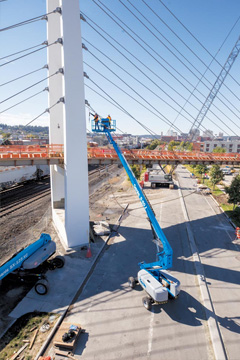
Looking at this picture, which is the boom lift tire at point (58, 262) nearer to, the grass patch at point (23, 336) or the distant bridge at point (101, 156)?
the grass patch at point (23, 336)

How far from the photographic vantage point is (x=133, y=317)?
11.5 m

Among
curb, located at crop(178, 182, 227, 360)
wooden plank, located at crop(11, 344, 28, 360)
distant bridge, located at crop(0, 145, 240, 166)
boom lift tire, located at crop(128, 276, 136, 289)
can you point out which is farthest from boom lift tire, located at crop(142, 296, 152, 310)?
distant bridge, located at crop(0, 145, 240, 166)

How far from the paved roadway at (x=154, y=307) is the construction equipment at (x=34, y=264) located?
8.50 feet

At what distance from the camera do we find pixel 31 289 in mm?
13734

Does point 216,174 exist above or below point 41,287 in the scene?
above

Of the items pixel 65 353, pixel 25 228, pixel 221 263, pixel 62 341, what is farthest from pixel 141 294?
pixel 25 228

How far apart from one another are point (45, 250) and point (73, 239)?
3.63 metres

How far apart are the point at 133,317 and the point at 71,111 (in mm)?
13870

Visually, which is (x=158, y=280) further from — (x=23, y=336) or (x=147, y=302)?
(x=23, y=336)

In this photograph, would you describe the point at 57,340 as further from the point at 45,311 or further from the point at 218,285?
the point at 218,285

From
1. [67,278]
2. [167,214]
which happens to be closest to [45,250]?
[67,278]

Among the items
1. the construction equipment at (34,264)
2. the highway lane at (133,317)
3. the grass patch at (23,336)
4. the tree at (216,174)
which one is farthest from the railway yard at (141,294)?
the tree at (216,174)

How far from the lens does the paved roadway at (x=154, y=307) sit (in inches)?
388

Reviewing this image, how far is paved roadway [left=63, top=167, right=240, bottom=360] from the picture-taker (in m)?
9.86
